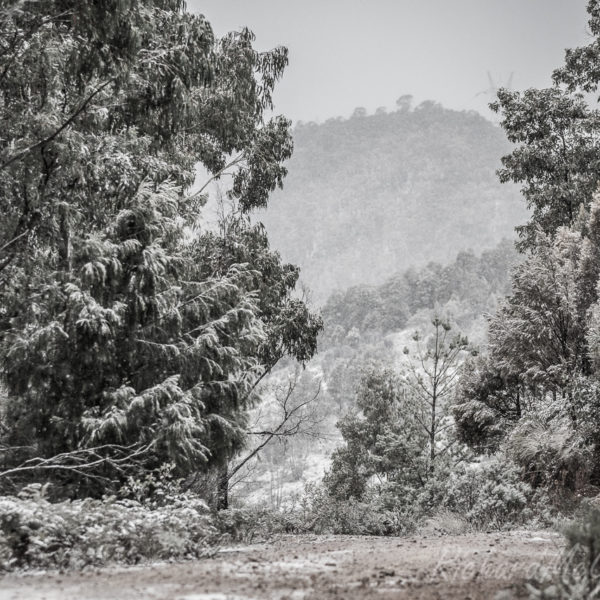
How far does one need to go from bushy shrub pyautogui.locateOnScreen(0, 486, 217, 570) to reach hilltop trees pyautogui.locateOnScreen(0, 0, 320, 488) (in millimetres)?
1386

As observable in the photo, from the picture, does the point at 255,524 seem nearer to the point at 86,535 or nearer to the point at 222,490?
the point at 222,490

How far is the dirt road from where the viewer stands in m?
3.82

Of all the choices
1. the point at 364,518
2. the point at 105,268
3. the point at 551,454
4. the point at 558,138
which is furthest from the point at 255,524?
the point at 558,138

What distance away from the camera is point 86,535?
206 inches

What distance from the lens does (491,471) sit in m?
12.1

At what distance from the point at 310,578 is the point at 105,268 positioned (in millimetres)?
5142

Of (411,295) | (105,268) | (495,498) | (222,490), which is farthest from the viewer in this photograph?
(411,295)

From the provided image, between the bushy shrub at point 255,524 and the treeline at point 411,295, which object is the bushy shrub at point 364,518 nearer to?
the bushy shrub at point 255,524

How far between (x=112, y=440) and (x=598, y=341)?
7.97m

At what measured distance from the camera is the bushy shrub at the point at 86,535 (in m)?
4.98

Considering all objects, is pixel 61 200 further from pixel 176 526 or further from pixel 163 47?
pixel 176 526

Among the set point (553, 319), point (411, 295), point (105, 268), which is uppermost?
point (411, 295)

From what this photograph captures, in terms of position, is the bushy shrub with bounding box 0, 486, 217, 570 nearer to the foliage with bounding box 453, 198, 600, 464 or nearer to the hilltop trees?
the hilltop trees

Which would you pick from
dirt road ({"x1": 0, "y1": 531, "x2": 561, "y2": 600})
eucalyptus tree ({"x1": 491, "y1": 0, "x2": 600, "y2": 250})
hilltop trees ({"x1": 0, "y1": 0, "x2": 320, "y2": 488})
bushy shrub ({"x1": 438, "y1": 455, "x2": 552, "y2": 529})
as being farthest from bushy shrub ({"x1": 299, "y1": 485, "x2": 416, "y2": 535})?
eucalyptus tree ({"x1": 491, "y1": 0, "x2": 600, "y2": 250})
